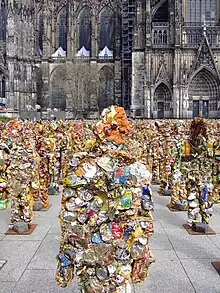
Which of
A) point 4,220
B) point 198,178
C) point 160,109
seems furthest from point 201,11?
point 4,220

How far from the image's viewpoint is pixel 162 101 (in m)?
33.0

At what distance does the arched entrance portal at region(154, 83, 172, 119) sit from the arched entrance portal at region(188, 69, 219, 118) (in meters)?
1.92

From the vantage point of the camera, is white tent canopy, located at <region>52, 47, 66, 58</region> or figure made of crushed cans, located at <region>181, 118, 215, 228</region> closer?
figure made of crushed cans, located at <region>181, 118, 215, 228</region>

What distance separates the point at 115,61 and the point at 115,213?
38714 mm

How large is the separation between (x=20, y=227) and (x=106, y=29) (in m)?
38.8

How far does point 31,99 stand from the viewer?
133ft

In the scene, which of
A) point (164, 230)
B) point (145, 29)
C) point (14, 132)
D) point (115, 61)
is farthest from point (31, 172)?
point (115, 61)

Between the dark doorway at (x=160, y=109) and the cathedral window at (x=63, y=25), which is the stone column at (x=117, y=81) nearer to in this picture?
the dark doorway at (x=160, y=109)

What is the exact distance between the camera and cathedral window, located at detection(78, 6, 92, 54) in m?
42.5

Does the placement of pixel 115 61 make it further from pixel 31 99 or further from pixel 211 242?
pixel 211 242

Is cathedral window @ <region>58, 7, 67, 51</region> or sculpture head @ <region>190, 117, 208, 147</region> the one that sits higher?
cathedral window @ <region>58, 7, 67, 51</region>

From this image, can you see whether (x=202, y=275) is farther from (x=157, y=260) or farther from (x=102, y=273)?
(x=102, y=273)

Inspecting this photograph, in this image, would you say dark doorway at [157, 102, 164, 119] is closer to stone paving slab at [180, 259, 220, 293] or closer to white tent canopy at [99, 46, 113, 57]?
white tent canopy at [99, 46, 113, 57]

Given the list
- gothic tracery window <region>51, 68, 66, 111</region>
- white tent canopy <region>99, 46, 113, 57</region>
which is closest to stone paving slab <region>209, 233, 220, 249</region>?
gothic tracery window <region>51, 68, 66, 111</region>
